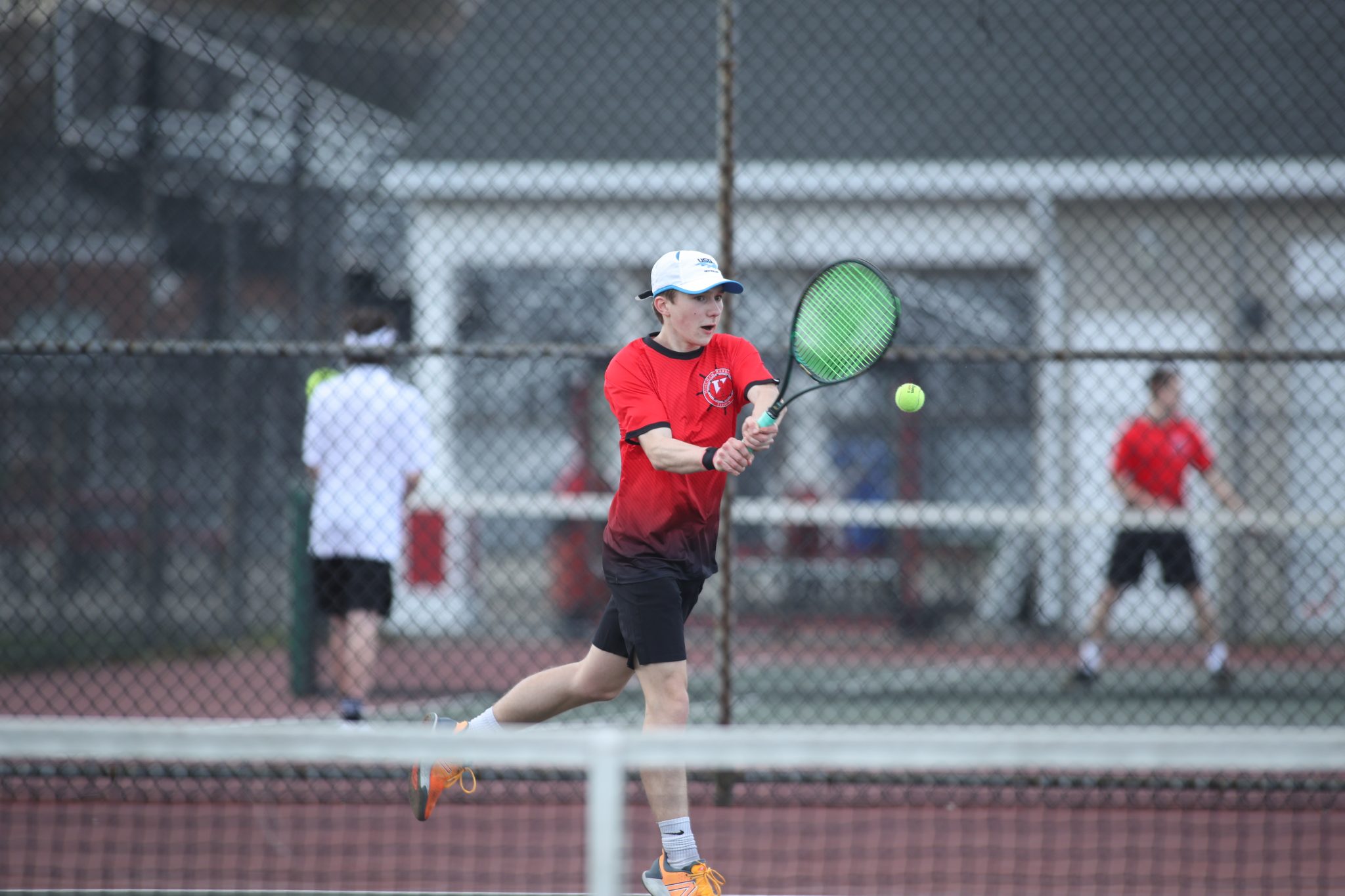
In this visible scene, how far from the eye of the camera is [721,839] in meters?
4.21

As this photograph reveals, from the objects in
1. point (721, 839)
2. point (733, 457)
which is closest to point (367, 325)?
point (721, 839)

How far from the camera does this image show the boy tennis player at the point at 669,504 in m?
3.32

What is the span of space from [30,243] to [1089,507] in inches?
281

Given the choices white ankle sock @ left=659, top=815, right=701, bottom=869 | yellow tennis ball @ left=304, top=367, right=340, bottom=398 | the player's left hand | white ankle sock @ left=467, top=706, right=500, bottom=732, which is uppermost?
yellow tennis ball @ left=304, top=367, right=340, bottom=398

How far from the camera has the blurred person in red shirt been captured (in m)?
6.60

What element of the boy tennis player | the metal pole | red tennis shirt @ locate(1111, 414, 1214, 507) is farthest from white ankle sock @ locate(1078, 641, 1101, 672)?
the boy tennis player

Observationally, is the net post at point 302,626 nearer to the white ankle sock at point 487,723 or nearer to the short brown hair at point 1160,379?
the white ankle sock at point 487,723

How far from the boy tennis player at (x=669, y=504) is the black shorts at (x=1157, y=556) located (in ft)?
12.4

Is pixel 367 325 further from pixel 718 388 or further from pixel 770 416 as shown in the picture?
pixel 770 416

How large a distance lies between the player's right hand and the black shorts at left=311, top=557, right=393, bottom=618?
248cm

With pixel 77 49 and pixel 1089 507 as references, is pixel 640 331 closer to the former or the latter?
pixel 1089 507

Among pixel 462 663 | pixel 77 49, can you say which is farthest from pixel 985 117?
pixel 77 49

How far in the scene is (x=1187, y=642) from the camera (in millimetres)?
8406

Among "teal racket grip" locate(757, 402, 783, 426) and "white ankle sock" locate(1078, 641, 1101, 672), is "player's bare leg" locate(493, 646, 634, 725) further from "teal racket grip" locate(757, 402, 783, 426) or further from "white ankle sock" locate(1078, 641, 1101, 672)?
"white ankle sock" locate(1078, 641, 1101, 672)
